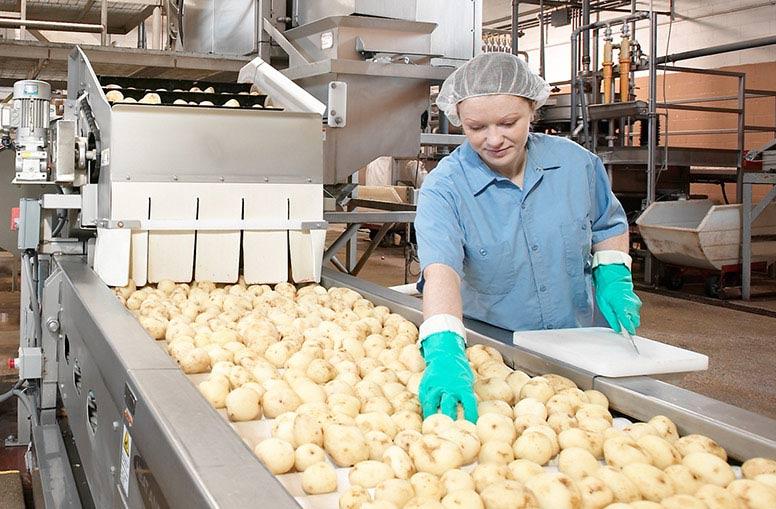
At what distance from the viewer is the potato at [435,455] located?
1.21 meters

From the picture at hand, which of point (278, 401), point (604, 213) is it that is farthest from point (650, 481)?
point (604, 213)

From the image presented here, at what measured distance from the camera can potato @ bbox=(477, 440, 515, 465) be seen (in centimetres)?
126

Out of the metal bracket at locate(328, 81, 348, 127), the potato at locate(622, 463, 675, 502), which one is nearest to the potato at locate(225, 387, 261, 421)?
the potato at locate(622, 463, 675, 502)

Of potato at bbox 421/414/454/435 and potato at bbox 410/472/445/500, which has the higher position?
potato at bbox 421/414/454/435

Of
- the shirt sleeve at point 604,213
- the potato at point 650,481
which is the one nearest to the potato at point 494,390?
the potato at point 650,481

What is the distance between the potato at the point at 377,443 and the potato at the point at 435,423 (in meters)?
0.07

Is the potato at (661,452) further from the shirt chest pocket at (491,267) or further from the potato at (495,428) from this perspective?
the shirt chest pocket at (491,267)

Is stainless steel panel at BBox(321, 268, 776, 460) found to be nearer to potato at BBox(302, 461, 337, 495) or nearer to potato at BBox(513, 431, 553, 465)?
potato at BBox(513, 431, 553, 465)

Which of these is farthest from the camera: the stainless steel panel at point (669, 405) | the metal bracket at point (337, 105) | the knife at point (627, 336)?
the metal bracket at point (337, 105)

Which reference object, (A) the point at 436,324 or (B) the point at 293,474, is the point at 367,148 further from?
(B) the point at 293,474

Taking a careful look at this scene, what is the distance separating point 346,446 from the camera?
127cm

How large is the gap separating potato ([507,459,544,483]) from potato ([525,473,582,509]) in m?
0.05

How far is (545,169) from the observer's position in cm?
200

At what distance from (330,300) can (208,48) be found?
10.7ft
